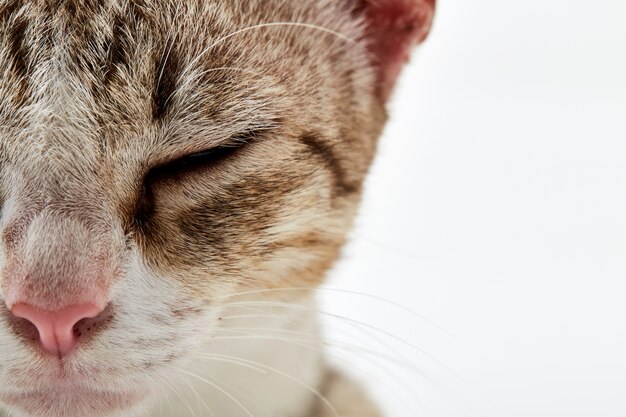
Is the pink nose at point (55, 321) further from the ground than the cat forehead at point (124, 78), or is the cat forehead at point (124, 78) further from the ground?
the cat forehead at point (124, 78)

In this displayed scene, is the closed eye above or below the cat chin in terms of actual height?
above

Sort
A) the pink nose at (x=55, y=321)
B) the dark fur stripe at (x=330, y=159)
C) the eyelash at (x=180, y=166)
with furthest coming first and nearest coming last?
the dark fur stripe at (x=330, y=159) < the eyelash at (x=180, y=166) < the pink nose at (x=55, y=321)

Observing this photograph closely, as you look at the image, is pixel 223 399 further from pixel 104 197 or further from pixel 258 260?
pixel 104 197

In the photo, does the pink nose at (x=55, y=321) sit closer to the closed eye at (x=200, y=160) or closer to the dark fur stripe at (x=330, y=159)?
the closed eye at (x=200, y=160)

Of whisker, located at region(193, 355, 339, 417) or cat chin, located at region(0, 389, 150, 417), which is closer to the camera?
cat chin, located at region(0, 389, 150, 417)

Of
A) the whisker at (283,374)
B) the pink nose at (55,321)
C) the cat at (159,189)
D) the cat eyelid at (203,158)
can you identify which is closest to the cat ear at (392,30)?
the cat at (159,189)

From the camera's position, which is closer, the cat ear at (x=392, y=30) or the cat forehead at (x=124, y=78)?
the cat forehead at (x=124, y=78)

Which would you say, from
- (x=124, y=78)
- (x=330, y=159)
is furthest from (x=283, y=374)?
(x=124, y=78)

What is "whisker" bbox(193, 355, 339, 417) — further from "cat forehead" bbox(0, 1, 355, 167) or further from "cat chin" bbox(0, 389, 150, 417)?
"cat forehead" bbox(0, 1, 355, 167)

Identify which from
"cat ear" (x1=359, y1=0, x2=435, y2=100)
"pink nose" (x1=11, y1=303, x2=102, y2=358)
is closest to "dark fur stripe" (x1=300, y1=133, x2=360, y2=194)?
"cat ear" (x1=359, y1=0, x2=435, y2=100)

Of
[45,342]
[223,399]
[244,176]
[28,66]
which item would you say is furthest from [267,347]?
[28,66]
